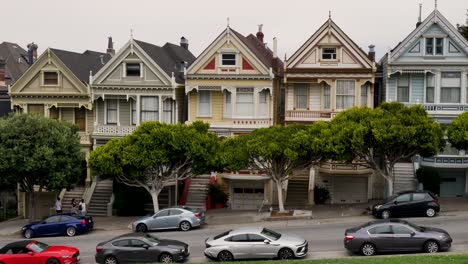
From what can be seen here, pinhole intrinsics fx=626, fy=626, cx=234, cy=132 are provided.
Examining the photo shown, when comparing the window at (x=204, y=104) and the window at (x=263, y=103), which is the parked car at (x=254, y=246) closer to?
the window at (x=263, y=103)

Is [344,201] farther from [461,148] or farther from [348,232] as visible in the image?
[348,232]

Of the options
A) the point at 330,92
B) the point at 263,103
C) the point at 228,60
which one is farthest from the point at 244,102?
the point at 330,92

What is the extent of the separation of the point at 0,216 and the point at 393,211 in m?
26.4

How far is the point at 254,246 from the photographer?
25547 mm

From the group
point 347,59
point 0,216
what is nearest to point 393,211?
point 347,59

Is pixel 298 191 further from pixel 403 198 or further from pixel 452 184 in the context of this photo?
pixel 452 184

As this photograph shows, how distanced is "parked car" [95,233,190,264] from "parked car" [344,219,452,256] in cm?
710

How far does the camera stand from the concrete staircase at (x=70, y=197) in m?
43.1

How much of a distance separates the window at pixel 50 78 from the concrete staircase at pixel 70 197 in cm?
763

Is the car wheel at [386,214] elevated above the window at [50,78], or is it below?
below

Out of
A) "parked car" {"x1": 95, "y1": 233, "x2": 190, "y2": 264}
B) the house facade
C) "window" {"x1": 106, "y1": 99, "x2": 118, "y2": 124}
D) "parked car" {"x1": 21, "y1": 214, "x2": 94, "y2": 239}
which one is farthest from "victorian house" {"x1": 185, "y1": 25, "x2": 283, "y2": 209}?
"parked car" {"x1": 95, "y1": 233, "x2": 190, "y2": 264}

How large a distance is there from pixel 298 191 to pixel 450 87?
467 inches

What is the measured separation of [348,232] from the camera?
26.2m

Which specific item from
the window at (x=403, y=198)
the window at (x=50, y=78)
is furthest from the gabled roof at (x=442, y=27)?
the window at (x=50, y=78)
